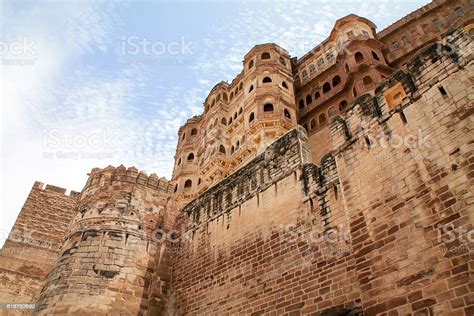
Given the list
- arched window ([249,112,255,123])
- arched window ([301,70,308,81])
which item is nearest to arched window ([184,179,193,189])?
arched window ([249,112,255,123])

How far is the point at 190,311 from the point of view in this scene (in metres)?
10.0

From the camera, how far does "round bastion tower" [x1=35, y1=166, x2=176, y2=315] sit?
986 cm

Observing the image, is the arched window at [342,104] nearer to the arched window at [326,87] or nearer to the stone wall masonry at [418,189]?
the arched window at [326,87]

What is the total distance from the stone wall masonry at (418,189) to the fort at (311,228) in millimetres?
21

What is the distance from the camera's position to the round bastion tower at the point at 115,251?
986 cm

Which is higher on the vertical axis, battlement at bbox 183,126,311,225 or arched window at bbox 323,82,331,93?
arched window at bbox 323,82,331,93

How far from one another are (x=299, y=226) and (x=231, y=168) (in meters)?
16.7

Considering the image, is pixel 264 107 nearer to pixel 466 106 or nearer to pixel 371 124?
pixel 371 124

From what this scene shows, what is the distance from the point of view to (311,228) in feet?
26.3

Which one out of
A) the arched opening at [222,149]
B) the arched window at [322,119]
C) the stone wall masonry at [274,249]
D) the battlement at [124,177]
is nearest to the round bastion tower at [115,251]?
the battlement at [124,177]

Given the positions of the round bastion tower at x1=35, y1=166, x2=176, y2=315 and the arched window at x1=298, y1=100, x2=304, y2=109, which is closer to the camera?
the round bastion tower at x1=35, y1=166, x2=176, y2=315

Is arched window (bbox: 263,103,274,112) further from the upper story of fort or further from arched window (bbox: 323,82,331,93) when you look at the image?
arched window (bbox: 323,82,331,93)

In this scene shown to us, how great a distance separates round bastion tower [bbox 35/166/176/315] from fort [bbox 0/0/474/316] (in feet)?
0.13

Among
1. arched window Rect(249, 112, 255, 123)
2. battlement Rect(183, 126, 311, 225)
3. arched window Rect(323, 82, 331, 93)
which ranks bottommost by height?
battlement Rect(183, 126, 311, 225)
